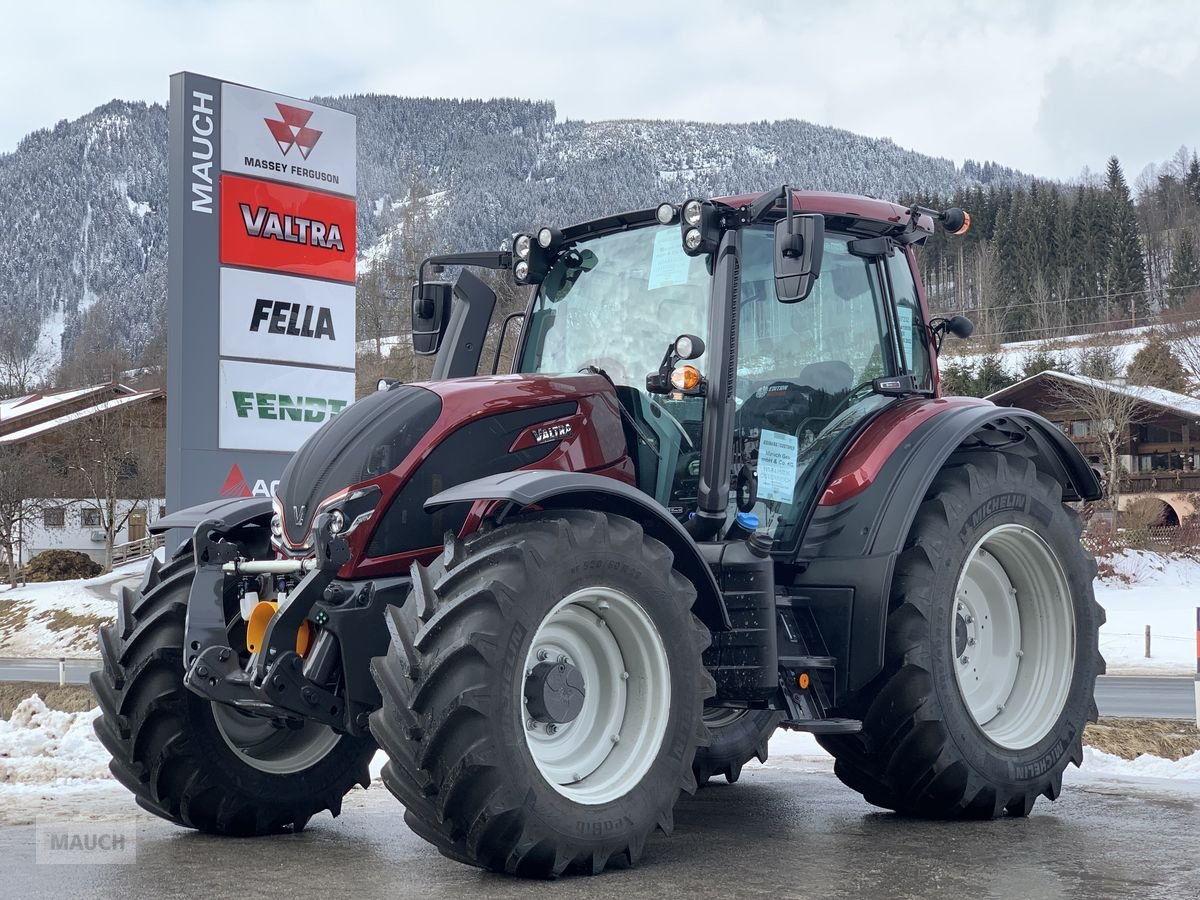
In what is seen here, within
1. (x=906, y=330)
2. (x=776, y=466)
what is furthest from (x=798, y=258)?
(x=906, y=330)

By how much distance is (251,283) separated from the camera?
10.9 metres

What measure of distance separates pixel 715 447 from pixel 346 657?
5.82 feet

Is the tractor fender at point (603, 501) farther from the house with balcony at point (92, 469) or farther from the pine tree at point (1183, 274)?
the pine tree at point (1183, 274)

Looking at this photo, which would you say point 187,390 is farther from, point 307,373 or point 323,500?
point 323,500

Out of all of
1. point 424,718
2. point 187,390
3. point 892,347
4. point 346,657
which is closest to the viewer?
point 424,718

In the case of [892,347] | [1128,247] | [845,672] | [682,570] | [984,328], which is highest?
[1128,247]

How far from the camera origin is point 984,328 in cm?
8181

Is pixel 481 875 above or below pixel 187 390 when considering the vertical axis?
below

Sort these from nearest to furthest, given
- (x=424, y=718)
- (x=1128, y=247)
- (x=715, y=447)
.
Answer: (x=424, y=718) < (x=715, y=447) < (x=1128, y=247)

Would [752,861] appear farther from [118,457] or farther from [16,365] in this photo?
[16,365]

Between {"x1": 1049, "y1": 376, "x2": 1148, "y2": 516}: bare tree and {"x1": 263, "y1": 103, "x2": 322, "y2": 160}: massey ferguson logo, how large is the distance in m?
34.9

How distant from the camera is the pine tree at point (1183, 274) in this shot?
8481 cm

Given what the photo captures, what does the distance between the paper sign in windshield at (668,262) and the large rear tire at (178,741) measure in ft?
7.66

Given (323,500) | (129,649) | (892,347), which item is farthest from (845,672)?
(129,649)
